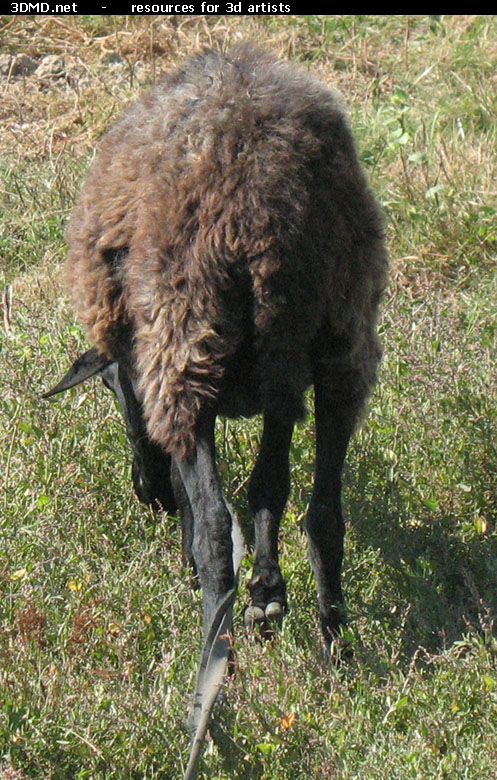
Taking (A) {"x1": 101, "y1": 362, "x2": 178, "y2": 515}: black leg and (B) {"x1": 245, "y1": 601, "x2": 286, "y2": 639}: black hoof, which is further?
(A) {"x1": 101, "y1": 362, "x2": 178, "y2": 515}: black leg

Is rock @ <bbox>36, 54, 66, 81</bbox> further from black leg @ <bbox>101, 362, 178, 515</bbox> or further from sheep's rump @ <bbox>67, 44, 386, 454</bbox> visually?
sheep's rump @ <bbox>67, 44, 386, 454</bbox>

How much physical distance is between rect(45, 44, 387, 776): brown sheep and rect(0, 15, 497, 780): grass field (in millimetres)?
412

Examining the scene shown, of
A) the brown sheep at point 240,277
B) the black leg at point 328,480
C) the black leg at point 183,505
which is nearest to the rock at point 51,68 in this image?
the brown sheep at point 240,277

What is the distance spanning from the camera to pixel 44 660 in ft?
13.3

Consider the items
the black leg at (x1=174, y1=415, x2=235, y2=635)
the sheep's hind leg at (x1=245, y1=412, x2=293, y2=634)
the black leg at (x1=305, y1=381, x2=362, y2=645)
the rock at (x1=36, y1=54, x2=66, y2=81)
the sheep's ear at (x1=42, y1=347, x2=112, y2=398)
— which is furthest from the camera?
the rock at (x1=36, y1=54, x2=66, y2=81)

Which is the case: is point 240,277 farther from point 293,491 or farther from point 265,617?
point 293,491

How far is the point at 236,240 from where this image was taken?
355cm

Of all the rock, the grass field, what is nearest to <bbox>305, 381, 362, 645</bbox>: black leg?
the grass field

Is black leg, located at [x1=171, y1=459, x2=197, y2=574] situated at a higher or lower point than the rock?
higher

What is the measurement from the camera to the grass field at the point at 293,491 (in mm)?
3617

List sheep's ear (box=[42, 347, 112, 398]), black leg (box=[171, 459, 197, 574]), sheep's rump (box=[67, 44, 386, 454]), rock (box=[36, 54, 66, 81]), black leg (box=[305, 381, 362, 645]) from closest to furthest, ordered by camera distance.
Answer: sheep's rump (box=[67, 44, 386, 454])
black leg (box=[305, 381, 362, 645])
black leg (box=[171, 459, 197, 574])
sheep's ear (box=[42, 347, 112, 398])
rock (box=[36, 54, 66, 81])

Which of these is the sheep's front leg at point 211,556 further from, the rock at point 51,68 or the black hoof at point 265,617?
the rock at point 51,68

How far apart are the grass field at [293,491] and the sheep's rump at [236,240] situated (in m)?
0.92

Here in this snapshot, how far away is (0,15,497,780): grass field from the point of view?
142 inches
